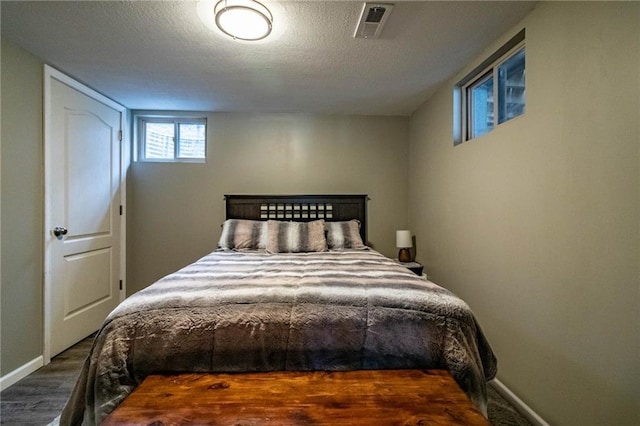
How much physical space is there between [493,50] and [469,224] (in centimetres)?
123

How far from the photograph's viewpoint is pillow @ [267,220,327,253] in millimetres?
2666

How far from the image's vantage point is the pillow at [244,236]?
2734 millimetres

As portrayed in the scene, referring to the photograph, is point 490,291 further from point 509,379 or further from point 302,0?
point 302,0

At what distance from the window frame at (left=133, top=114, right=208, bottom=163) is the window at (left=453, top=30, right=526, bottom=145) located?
273 centimetres

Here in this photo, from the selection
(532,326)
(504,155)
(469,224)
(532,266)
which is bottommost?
(532,326)

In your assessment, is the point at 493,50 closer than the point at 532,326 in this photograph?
No

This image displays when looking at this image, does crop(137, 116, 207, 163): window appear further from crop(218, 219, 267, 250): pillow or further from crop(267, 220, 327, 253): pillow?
crop(267, 220, 327, 253): pillow

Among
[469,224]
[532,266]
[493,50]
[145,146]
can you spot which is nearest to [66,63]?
[145,146]

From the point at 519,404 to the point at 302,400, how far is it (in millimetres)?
1439

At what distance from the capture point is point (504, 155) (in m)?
1.79

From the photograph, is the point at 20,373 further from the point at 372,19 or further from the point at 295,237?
the point at 372,19

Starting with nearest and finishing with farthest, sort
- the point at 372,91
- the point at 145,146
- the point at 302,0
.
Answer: the point at 302,0
the point at 372,91
the point at 145,146

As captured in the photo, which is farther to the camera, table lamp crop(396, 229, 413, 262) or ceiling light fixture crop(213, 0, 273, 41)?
→ table lamp crop(396, 229, 413, 262)

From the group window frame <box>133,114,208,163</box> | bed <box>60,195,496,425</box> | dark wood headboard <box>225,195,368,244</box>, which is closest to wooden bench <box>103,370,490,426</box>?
bed <box>60,195,496,425</box>
